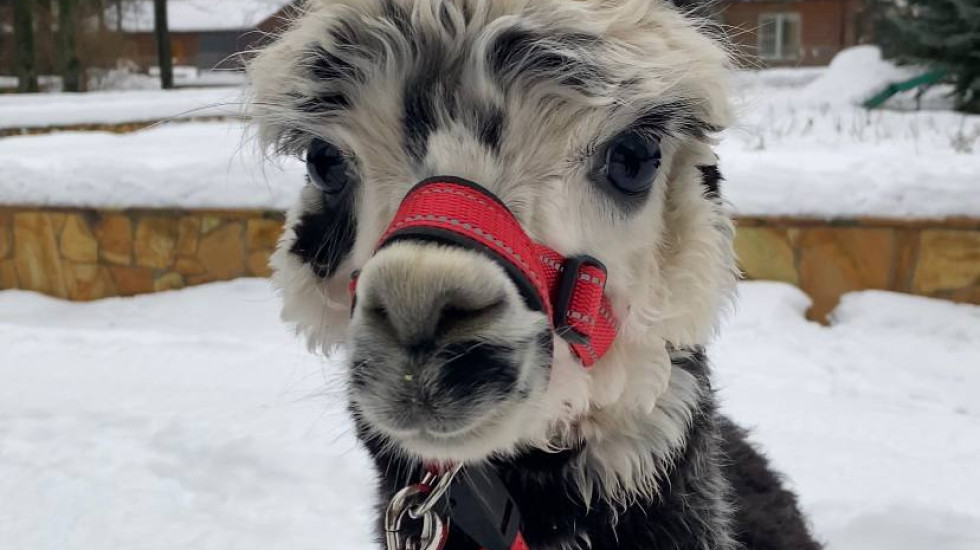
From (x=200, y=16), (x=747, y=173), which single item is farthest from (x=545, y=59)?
(x=200, y=16)

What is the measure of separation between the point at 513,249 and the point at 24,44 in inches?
953

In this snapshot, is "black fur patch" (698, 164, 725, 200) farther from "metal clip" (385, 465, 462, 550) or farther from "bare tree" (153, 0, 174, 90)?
"bare tree" (153, 0, 174, 90)

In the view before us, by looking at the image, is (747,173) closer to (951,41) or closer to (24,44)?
(951,41)

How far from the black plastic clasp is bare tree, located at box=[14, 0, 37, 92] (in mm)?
23752

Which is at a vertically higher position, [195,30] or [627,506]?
[195,30]

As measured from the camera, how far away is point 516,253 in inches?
50.8

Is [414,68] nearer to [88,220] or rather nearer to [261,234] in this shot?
[261,234]

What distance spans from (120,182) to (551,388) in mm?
5293

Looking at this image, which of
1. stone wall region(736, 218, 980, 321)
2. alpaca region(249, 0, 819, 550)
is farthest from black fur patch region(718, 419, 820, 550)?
stone wall region(736, 218, 980, 321)

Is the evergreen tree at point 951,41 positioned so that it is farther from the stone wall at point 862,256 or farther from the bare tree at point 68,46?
the bare tree at point 68,46

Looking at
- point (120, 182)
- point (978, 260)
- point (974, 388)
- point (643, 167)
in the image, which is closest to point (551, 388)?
point (643, 167)

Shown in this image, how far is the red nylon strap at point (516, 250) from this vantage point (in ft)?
4.12

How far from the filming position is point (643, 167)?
1536 millimetres

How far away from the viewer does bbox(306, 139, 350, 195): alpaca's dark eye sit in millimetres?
1620
